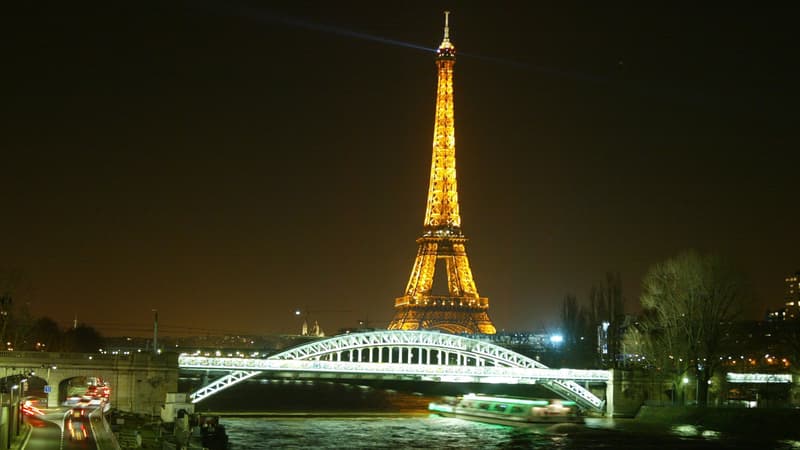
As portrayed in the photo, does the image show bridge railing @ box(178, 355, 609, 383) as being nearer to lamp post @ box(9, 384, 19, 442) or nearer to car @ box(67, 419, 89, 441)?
car @ box(67, 419, 89, 441)

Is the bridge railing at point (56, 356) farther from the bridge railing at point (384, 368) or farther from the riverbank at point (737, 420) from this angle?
the riverbank at point (737, 420)

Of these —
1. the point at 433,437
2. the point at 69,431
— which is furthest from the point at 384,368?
the point at 69,431

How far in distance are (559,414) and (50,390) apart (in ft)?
89.7

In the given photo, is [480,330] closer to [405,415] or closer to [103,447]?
[405,415]

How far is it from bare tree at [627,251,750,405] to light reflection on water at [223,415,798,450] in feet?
26.9

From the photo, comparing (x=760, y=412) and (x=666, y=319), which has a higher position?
(x=666, y=319)

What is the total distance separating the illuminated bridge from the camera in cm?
6184

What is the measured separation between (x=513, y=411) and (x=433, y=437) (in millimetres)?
11597

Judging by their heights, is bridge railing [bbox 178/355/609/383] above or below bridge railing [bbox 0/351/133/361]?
below

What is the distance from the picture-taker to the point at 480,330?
106938 mm

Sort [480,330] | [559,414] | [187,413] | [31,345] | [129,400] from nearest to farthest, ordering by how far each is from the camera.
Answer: [187,413], [129,400], [559,414], [31,345], [480,330]

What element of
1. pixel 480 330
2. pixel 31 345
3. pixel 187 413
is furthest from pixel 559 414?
pixel 31 345

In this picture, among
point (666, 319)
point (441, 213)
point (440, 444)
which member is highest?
point (441, 213)

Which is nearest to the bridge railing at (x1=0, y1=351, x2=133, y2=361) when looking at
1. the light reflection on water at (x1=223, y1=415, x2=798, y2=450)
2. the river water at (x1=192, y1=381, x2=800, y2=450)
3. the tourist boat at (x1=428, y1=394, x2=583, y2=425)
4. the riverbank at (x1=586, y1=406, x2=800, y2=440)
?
the river water at (x1=192, y1=381, x2=800, y2=450)
